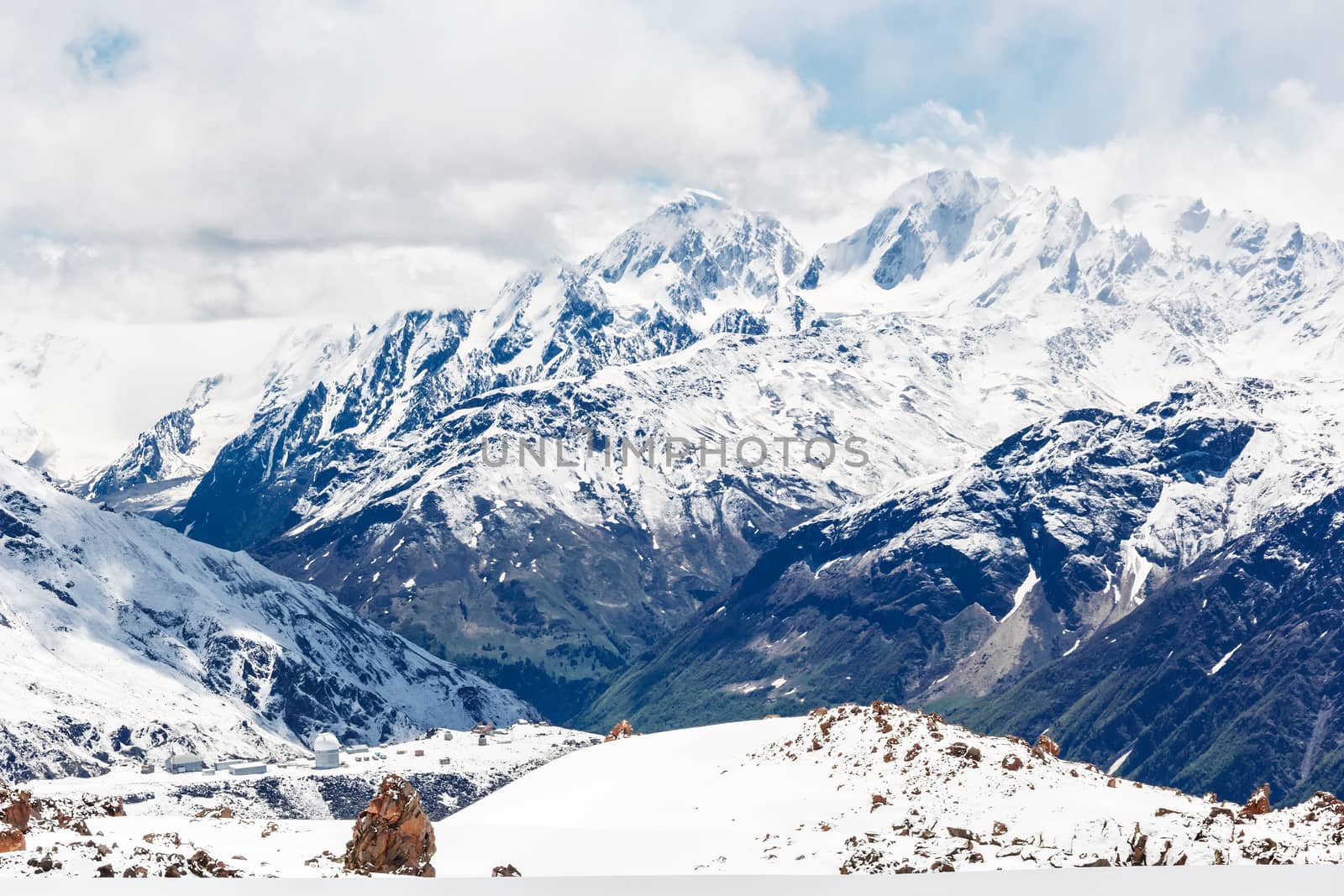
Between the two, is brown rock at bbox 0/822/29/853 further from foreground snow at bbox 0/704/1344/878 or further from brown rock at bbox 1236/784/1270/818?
brown rock at bbox 1236/784/1270/818

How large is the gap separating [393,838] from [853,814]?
18.1 metres

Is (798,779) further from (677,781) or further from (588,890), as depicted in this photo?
(588,890)

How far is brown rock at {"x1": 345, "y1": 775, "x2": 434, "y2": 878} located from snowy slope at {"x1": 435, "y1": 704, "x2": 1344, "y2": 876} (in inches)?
156

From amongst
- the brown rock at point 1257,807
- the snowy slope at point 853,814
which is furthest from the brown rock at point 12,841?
the brown rock at point 1257,807

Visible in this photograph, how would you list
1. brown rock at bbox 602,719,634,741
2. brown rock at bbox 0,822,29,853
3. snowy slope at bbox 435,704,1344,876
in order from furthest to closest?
brown rock at bbox 602,719,634,741
snowy slope at bbox 435,704,1344,876
brown rock at bbox 0,822,29,853

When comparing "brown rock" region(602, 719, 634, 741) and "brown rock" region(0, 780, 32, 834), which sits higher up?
"brown rock" region(602, 719, 634, 741)

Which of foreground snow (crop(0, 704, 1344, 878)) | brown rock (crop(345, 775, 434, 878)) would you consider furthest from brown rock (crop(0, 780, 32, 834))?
brown rock (crop(345, 775, 434, 878))

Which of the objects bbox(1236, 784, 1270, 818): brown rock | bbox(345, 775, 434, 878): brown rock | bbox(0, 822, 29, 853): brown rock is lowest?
bbox(0, 822, 29, 853): brown rock

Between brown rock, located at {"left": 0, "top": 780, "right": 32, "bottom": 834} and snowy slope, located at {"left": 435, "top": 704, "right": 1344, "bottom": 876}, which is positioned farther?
brown rock, located at {"left": 0, "top": 780, "right": 32, "bottom": 834}

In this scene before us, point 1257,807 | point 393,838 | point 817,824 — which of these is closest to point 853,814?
point 817,824

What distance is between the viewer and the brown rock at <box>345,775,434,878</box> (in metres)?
54.2

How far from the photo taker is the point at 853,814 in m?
64.6

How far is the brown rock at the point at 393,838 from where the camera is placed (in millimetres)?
54250

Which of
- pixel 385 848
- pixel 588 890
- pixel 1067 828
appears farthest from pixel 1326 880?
pixel 385 848
